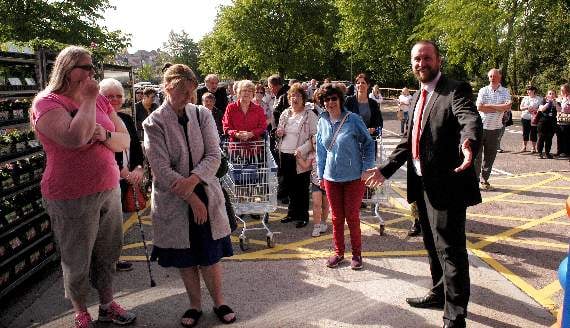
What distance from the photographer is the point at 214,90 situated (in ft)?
28.5

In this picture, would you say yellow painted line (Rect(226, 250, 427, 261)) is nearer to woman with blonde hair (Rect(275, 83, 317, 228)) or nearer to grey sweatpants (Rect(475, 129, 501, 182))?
woman with blonde hair (Rect(275, 83, 317, 228))

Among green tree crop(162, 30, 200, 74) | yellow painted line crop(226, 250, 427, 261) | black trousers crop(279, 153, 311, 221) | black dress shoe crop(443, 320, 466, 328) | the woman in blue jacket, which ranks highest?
green tree crop(162, 30, 200, 74)

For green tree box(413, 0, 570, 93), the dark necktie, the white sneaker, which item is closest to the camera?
the dark necktie

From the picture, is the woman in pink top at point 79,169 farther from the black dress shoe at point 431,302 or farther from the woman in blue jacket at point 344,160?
the black dress shoe at point 431,302

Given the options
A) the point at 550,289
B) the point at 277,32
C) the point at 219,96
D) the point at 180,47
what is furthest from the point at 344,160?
the point at 180,47

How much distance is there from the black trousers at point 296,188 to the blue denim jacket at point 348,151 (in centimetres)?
180

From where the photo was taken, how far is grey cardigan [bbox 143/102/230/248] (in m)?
3.48

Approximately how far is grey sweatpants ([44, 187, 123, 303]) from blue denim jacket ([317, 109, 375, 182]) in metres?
2.10

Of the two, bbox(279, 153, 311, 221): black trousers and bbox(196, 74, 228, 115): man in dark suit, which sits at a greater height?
bbox(196, 74, 228, 115): man in dark suit

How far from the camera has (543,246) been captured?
564 cm

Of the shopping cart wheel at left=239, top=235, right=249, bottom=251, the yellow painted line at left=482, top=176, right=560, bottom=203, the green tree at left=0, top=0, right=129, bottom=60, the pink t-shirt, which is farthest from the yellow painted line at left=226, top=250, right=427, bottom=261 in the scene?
the green tree at left=0, top=0, right=129, bottom=60

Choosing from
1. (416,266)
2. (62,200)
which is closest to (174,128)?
(62,200)

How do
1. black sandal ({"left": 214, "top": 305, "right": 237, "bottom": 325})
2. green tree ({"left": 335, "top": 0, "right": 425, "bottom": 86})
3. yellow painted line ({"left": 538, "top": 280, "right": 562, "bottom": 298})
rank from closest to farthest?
1. black sandal ({"left": 214, "top": 305, "right": 237, "bottom": 325})
2. yellow painted line ({"left": 538, "top": 280, "right": 562, "bottom": 298})
3. green tree ({"left": 335, "top": 0, "right": 425, "bottom": 86})

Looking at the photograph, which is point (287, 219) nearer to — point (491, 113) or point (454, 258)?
point (454, 258)
